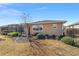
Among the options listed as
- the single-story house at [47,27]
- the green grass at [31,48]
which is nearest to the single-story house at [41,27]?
the single-story house at [47,27]

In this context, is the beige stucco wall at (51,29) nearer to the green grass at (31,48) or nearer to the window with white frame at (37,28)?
the window with white frame at (37,28)

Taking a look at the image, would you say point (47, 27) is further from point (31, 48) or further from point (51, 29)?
point (31, 48)

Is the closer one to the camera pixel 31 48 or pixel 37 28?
pixel 31 48

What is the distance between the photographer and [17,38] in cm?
4541

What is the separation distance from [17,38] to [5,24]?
44 cm

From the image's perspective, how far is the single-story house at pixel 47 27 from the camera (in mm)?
45375

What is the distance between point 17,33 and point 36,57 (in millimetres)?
737

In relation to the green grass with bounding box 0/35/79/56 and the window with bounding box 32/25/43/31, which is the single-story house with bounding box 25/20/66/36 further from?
the green grass with bounding box 0/35/79/56

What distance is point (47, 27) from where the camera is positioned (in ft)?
149

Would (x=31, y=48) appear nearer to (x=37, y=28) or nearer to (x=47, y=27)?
(x=37, y=28)

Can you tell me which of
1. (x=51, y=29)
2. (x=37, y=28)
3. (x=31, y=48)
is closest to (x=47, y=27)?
(x=51, y=29)

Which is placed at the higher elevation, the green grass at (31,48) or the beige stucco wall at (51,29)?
the beige stucco wall at (51,29)

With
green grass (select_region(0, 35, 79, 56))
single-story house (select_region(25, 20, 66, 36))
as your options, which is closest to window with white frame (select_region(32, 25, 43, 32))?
single-story house (select_region(25, 20, 66, 36))

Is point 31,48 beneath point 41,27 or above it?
beneath
